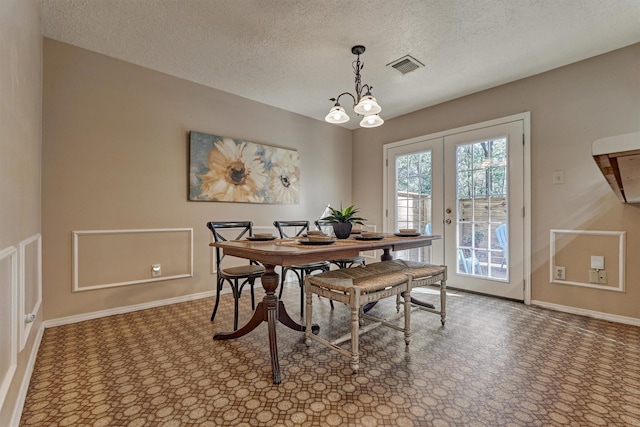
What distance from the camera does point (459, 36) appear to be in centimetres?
239

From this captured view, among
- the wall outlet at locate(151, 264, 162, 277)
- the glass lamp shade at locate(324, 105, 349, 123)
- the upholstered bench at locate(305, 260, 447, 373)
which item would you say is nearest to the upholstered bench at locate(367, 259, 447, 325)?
the upholstered bench at locate(305, 260, 447, 373)

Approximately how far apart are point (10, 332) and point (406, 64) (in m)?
3.30

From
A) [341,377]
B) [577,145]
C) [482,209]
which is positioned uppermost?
Result: [577,145]

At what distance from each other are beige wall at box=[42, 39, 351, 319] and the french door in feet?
→ 7.08

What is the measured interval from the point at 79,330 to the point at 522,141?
14.7 feet

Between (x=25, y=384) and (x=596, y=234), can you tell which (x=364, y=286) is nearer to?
(x=25, y=384)

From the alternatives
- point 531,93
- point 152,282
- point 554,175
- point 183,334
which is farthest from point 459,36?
point 152,282

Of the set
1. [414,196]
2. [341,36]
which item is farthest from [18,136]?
[414,196]

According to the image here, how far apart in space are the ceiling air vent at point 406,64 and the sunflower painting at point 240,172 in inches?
69.0

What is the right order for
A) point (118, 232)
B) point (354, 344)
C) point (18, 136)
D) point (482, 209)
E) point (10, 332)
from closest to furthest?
point (10, 332) → point (18, 136) → point (354, 344) → point (118, 232) → point (482, 209)

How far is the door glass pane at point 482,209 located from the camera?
10.6ft

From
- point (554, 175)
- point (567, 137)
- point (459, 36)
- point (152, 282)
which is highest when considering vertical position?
point (459, 36)

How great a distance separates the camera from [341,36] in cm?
240

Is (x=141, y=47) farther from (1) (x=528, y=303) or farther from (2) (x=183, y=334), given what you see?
(1) (x=528, y=303)
